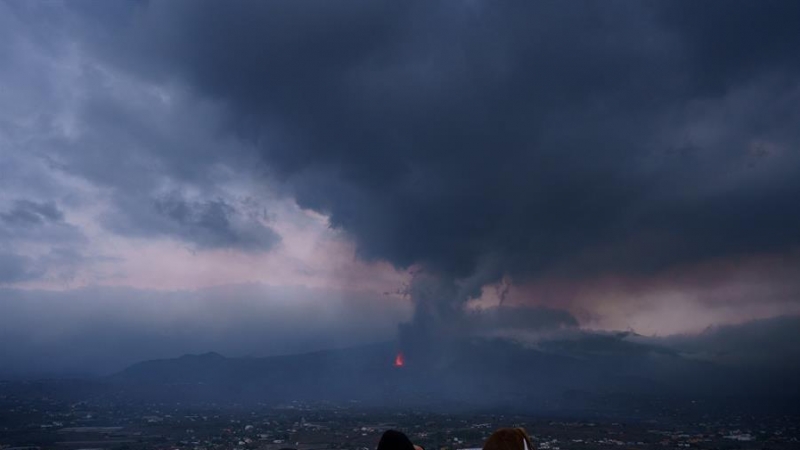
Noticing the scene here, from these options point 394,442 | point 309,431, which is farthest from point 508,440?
point 309,431

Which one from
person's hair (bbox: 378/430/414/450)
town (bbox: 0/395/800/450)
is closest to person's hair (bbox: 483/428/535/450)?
person's hair (bbox: 378/430/414/450)

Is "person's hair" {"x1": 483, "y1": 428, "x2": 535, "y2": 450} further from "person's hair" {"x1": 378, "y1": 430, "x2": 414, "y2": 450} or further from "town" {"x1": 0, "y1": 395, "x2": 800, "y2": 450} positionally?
"town" {"x1": 0, "y1": 395, "x2": 800, "y2": 450}

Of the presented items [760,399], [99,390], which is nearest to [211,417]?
[99,390]

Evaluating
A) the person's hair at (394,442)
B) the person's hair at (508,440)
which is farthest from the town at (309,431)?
the person's hair at (508,440)

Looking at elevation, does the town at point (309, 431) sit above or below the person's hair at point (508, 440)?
below

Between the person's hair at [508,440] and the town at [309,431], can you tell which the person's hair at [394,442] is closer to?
the person's hair at [508,440]
